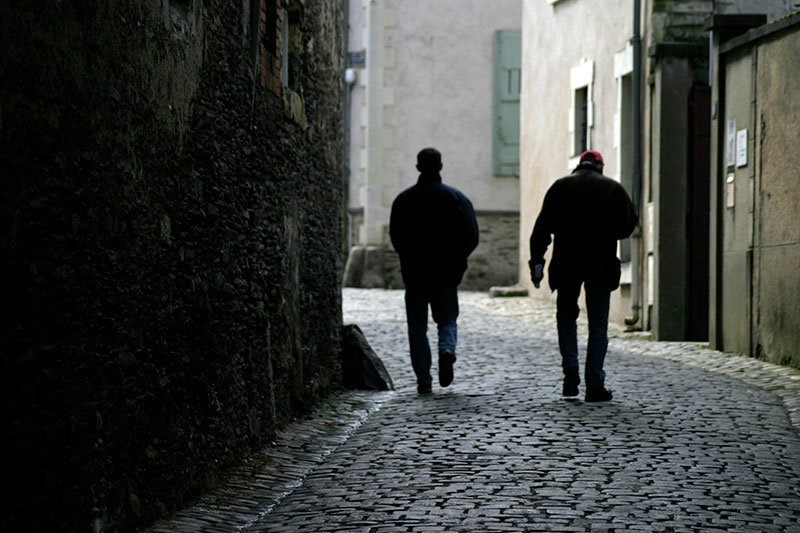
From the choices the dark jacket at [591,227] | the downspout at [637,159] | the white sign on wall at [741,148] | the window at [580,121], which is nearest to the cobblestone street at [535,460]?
the dark jacket at [591,227]

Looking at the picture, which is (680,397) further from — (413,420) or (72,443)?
(72,443)

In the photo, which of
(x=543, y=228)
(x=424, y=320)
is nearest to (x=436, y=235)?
(x=424, y=320)

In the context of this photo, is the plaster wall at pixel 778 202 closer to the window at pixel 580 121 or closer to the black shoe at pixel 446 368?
the black shoe at pixel 446 368

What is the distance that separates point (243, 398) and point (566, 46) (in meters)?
12.9

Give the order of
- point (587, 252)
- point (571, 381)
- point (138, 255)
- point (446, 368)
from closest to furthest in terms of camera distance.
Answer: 1. point (138, 255)
2. point (571, 381)
3. point (587, 252)
4. point (446, 368)

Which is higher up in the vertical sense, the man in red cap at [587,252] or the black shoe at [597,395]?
the man in red cap at [587,252]

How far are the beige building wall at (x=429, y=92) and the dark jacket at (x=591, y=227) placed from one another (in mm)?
17922

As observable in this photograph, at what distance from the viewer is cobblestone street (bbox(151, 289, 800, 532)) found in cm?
491

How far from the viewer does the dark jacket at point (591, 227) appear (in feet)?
27.3

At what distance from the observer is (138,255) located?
15.6 ft

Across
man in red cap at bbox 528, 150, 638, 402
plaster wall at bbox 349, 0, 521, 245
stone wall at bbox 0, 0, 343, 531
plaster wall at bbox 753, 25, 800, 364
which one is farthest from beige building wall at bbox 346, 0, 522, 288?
stone wall at bbox 0, 0, 343, 531

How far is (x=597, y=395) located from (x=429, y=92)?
748 inches

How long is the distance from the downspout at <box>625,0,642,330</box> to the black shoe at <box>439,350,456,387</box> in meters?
5.93

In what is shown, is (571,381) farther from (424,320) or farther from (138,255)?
(138,255)
